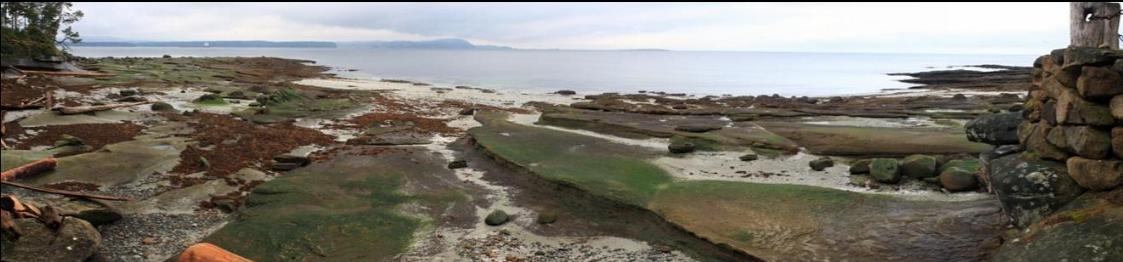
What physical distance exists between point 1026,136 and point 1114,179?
2569 millimetres

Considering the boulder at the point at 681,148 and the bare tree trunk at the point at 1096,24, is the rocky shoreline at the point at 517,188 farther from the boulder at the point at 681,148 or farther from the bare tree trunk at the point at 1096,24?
the bare tree trunk at the point at 1096,24

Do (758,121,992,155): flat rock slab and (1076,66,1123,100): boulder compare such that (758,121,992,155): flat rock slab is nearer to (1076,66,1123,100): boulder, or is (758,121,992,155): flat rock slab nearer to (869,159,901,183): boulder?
(869,159,901,183): boulder

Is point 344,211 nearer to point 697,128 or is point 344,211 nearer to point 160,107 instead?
point 697,128

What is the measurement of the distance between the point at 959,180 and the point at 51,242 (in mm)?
18954

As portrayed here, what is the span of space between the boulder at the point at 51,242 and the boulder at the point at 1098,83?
55.9 ft

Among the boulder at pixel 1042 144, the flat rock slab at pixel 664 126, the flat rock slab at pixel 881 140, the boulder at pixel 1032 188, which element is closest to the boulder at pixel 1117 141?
the boulder at pixel 1032 188

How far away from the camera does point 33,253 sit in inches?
419

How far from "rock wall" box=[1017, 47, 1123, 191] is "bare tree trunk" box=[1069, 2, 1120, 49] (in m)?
0.50

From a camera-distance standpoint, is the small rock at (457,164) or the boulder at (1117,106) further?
the small rock at (457,164)

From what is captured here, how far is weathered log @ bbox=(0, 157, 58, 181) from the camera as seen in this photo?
14462 millimetres

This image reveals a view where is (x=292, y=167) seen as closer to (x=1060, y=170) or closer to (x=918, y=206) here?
(x=918, y=206)

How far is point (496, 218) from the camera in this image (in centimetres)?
1487

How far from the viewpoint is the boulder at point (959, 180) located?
15477mm

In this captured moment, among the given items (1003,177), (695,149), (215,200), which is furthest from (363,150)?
(1003,177)
